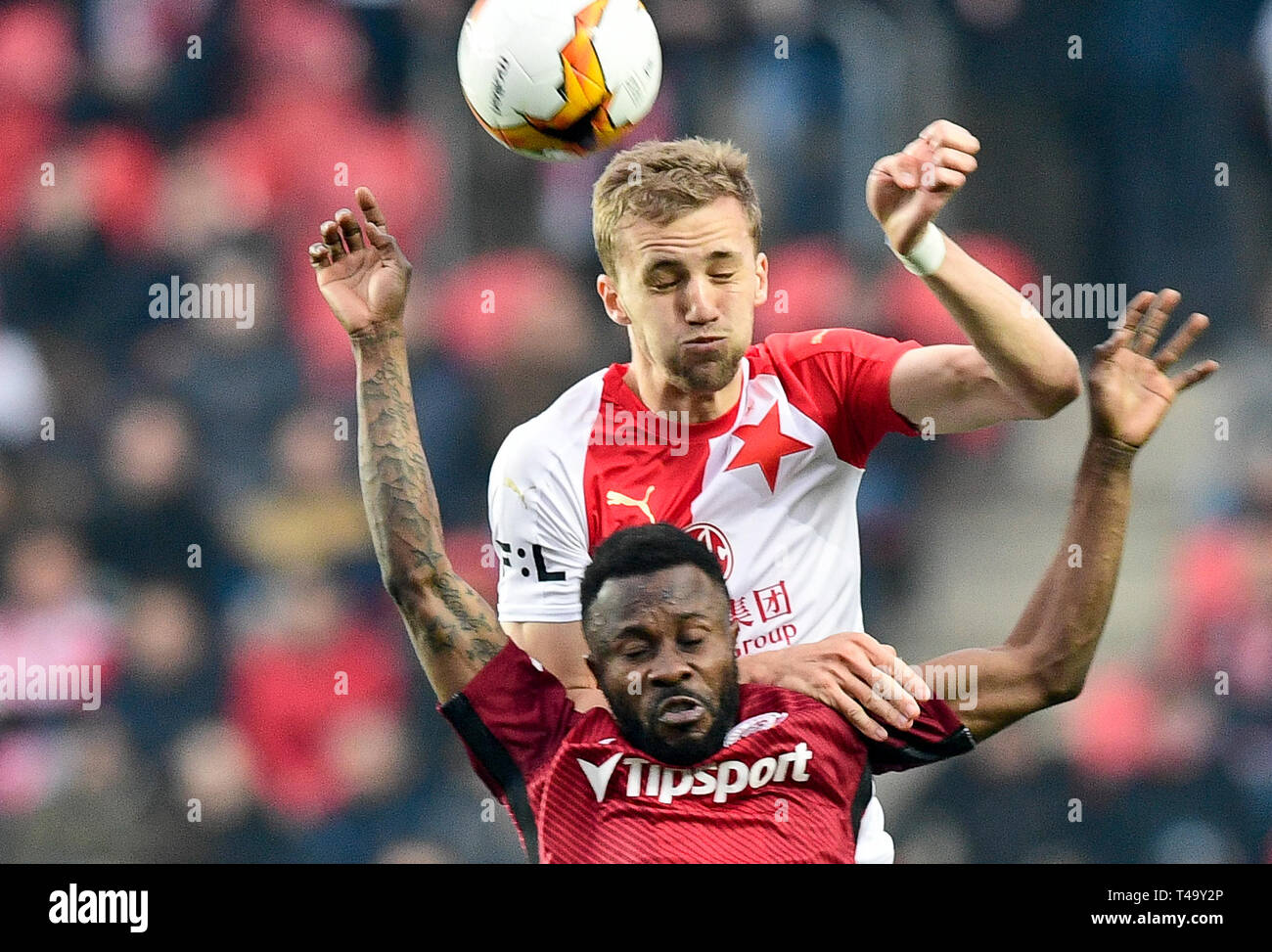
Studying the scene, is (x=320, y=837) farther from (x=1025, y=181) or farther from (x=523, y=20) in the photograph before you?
(x=1025, y=181)

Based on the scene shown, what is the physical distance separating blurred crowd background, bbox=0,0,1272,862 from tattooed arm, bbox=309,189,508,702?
1.81 m

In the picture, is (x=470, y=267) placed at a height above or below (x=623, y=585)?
above

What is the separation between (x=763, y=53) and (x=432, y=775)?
2932 millimetres

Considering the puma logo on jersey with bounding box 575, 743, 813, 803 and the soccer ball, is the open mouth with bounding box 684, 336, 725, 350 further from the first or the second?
the puma logo on jersey with bounding box 575, 743, 813, 803

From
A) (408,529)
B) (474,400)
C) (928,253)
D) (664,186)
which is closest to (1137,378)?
(928,253)

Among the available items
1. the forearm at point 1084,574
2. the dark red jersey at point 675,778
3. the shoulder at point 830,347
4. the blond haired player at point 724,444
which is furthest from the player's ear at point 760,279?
the dark red jersey at point 675,778

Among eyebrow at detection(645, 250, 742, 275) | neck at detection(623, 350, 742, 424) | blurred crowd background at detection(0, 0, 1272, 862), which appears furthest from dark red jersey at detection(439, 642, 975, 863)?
blurred crowd background at detection(0, 0, 1272, 862)

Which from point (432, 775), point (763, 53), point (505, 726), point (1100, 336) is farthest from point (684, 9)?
point (505, 726)

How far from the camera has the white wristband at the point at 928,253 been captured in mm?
3498

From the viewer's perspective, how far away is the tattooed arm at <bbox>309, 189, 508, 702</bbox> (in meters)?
3.84

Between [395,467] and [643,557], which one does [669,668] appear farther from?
[395,467]

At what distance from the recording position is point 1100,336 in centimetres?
585

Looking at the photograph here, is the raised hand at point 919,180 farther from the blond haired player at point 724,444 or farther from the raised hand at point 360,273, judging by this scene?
the raised hand at point 360,273

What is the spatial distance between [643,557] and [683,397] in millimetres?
516
